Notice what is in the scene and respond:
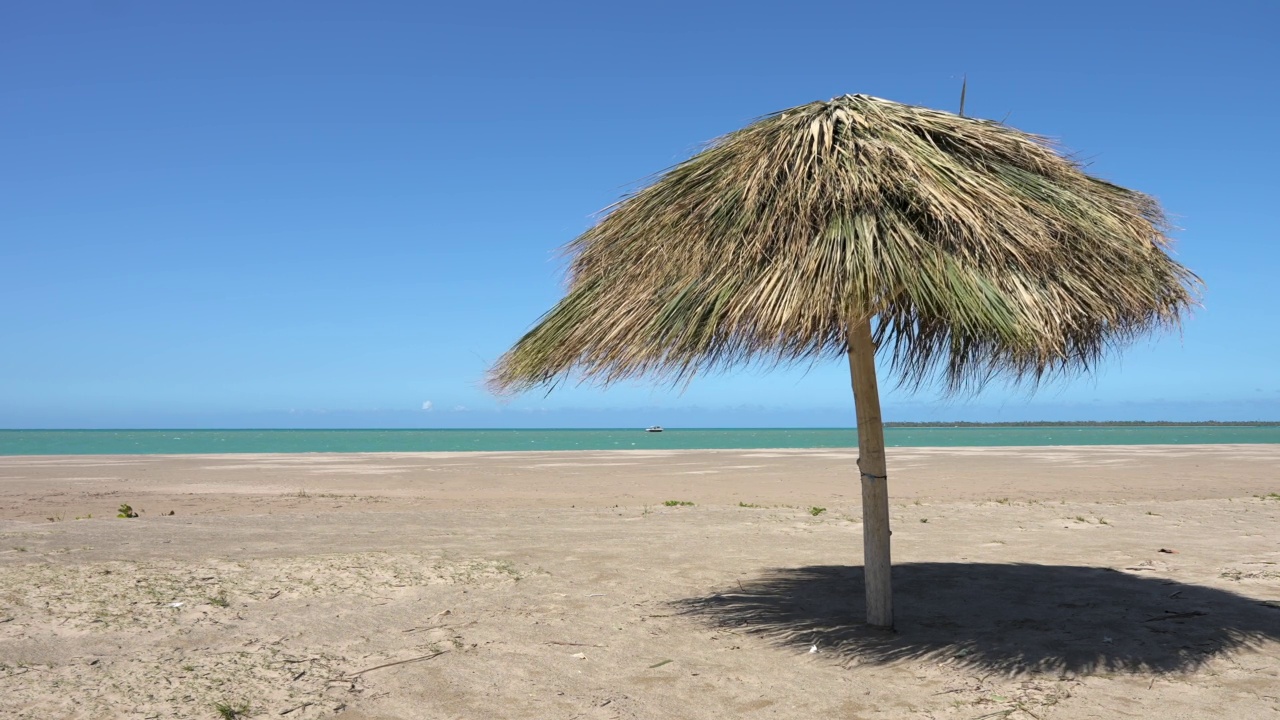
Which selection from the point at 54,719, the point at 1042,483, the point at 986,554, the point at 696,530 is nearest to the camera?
the point at 54,719

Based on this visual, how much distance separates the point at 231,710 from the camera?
4062 millimetres

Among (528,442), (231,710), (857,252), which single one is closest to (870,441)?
(857,252)

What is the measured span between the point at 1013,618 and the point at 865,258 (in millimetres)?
2962

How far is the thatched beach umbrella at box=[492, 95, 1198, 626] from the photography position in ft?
13.3

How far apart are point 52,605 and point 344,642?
212cm

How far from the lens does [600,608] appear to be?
608cm

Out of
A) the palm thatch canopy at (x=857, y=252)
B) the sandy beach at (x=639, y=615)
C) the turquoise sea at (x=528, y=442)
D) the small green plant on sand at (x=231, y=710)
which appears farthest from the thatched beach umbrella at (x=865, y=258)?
the turquoise sea at (x=528, y=442)

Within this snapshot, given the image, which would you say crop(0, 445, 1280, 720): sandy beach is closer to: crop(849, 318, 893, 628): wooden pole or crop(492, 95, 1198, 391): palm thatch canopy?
crop(849, 318, 893, 628): wooden pole

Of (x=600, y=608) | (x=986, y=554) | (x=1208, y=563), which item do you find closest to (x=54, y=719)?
(x=600, y=608)

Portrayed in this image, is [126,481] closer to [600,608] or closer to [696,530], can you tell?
[696,530]

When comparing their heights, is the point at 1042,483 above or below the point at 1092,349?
below

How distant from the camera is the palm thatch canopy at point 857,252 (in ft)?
13.3

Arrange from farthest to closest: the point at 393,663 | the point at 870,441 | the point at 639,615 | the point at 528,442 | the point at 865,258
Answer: the point at 528,442 < the point at 639,615 < the point at 870,441 < the point at 393,663 < the point at 865,258

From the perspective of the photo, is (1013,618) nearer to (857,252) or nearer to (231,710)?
(857,252)
